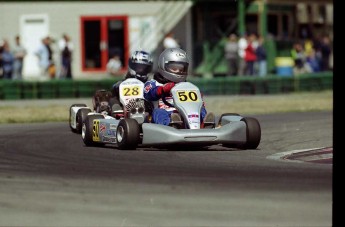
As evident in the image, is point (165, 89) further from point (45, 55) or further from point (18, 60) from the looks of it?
point (45, 55)

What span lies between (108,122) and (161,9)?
80.9 feet

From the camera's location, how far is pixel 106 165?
10.2 m

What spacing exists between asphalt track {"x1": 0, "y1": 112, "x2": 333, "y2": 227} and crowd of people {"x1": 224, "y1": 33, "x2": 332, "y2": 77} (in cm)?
1772

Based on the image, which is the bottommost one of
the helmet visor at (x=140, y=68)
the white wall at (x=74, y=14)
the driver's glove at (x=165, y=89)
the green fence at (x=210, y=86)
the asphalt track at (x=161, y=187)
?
the green fence at (x=210, y=86)

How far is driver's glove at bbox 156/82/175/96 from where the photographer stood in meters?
12.1

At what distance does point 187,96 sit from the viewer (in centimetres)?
1195

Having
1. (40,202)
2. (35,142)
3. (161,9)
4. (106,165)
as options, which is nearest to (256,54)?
(161,9)

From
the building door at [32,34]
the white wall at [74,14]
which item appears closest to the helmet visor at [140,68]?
the white wall at [74,14]

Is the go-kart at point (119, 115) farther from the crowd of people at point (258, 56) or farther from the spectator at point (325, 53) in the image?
the spectator at point (325, 53)

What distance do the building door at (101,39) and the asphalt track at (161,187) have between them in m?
23.7

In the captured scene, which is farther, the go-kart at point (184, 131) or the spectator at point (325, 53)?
the spectator at point (325, 53)

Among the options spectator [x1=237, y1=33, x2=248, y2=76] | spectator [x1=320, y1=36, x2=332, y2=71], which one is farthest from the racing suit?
spectator [x1=320, y1=36, x2=332, y2=71]

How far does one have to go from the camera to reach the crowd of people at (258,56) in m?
30.1

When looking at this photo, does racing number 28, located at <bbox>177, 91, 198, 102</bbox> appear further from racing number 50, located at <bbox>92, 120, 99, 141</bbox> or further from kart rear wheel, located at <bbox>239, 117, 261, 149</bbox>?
racing number 50, located at <bbox>92, 120, 99, 141</bbox>
